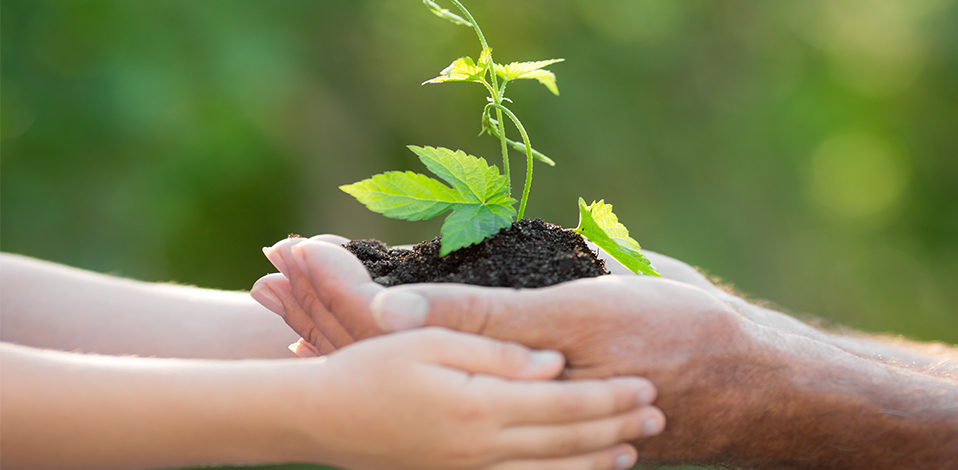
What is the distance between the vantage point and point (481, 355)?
71cm

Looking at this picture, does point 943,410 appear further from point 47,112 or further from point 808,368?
point 47,112

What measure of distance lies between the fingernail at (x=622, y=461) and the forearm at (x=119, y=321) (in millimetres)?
751

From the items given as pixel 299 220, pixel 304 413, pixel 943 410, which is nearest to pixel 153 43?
pixel 299 220

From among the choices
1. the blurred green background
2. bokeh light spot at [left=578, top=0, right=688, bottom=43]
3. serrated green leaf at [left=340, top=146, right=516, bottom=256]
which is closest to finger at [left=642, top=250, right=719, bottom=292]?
serrated green leaf at [left=340, top=146, right=516, bottom=256]

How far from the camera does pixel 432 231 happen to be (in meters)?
3.02

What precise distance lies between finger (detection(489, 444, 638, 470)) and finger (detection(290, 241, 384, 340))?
0.75 ft

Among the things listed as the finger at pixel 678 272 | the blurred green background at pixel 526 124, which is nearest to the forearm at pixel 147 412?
the finger at pixel 678 272

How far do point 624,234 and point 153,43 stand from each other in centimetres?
233

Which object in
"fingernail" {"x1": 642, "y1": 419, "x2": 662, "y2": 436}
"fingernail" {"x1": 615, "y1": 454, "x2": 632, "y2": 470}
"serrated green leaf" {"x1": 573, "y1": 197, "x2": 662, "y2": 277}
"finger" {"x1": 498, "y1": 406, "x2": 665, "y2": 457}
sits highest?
"serrated green leaf" {"x1": 573, "y1": 197, "x2": 662, "y2": 277}

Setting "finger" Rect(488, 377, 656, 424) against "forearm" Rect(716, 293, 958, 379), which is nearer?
"finger" Rect(488, 377, 656, 424)

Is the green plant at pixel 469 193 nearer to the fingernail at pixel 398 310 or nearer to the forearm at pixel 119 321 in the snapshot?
the fingernail at pixel 398 310

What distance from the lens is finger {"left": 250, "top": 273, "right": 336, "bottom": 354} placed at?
36.9 inches

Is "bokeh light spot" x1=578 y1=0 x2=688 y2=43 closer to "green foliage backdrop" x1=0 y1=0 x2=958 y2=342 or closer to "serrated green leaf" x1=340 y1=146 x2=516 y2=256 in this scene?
"green foliage backdrop" x1=0 y1=0 x2=958 y2=342

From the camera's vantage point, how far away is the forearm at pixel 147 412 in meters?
0.71
